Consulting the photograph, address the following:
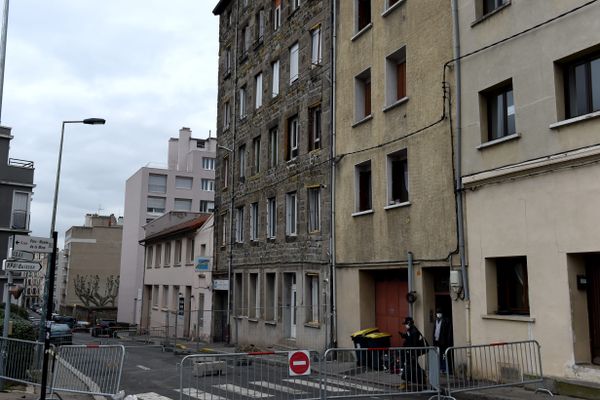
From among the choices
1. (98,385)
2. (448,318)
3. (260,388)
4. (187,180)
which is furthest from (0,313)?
(187,180)

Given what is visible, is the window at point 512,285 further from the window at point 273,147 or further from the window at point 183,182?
the window at point 183,182

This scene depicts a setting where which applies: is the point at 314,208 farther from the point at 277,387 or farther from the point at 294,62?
the point at 277,387

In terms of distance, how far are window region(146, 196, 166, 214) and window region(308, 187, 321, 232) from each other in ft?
172

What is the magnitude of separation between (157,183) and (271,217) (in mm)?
49999

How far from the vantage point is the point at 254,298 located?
1035 inches

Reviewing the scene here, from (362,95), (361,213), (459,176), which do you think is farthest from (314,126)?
(459,176)

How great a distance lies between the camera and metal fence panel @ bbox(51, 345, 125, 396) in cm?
1074

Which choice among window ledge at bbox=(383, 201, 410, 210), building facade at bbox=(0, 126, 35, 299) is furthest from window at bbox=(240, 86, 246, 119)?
building facade at bbox=(0, 126, 35, 299)

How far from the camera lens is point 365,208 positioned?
61.7 feet

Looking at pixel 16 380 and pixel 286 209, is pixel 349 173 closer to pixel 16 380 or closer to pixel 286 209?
pixel 286 209

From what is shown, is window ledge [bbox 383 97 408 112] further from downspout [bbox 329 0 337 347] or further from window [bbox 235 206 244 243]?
window [bbox 235 206 244 243]

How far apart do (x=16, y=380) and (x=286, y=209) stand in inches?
517

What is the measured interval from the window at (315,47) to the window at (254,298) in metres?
9.76

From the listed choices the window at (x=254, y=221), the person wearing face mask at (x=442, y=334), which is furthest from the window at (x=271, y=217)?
the person wearing face mask at (x=442, y=334)
